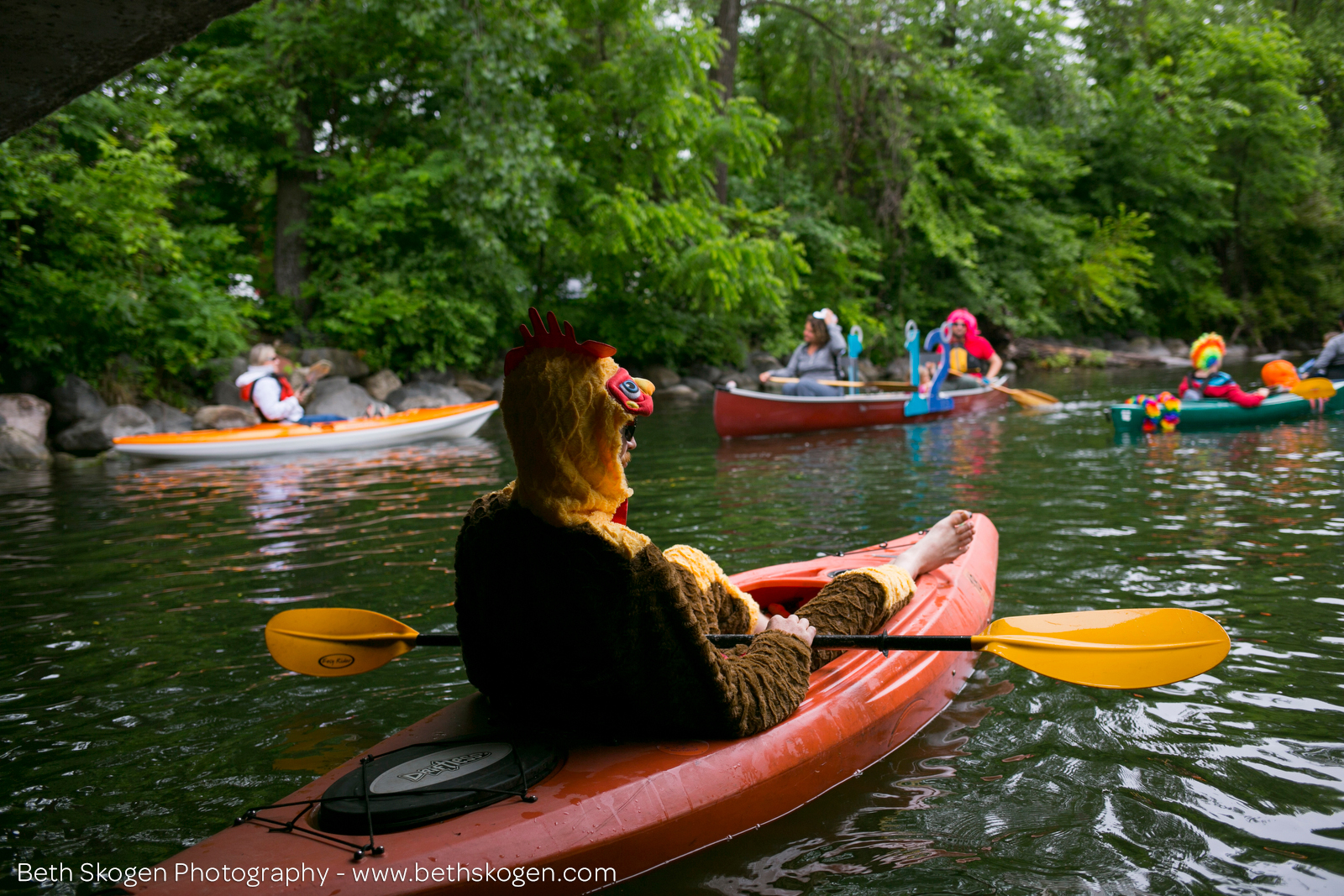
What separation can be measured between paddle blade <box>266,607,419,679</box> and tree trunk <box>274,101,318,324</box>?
46.5 feet

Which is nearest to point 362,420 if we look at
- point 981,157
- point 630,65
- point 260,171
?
point 260,171

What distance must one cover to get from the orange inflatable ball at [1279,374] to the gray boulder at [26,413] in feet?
47.0

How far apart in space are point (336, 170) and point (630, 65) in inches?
208

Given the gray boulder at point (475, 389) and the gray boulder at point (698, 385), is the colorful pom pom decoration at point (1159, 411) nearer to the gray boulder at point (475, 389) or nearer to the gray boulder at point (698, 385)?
the gray boulder at point (698, 385)

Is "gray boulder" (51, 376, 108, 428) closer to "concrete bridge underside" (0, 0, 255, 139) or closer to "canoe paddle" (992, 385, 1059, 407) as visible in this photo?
"concrete bridge underside" (0, 0, 255, 139)

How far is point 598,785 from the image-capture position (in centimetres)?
212

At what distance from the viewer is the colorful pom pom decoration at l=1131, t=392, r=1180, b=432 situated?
374 inches

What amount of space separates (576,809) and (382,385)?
14090 mm

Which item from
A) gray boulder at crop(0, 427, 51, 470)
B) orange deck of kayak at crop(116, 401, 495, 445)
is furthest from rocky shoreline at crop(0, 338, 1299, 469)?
orange deck of kayak at crop(116, 401, 495, 445)

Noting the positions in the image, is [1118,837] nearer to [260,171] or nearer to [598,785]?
[598,785]

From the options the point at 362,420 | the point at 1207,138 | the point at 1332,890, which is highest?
the point at 1207,138

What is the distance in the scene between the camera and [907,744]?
2.91 metres

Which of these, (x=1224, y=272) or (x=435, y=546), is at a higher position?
(x=1224, y=272)

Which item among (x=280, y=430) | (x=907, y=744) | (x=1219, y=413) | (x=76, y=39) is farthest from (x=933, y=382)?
(x=76, y=39)
